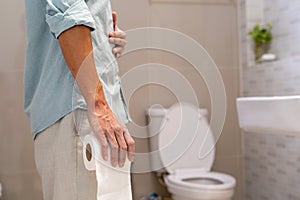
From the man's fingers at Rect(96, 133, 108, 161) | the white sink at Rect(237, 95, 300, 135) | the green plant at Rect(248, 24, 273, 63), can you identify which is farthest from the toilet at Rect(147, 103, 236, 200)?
the man's fingers at Rect(96, 133, 108, 161)

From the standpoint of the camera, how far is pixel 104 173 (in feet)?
3.36

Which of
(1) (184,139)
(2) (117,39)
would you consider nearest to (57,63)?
(2) (117,39)

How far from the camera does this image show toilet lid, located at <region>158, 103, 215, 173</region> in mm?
2191

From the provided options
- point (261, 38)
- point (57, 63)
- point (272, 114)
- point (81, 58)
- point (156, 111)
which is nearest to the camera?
point (81, 58)

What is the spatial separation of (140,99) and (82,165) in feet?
4.53

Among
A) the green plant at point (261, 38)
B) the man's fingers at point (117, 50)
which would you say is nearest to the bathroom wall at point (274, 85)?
the green plant at point (261, 38)

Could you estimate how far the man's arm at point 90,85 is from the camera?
3.17ft

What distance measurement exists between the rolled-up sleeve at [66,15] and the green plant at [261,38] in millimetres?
1652

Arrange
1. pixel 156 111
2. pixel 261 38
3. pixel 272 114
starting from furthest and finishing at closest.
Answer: pixel 261 38 < pixel 156 111 < pixel 272 114

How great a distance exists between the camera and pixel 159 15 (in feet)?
7.97

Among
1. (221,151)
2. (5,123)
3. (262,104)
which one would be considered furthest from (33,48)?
(221,151)

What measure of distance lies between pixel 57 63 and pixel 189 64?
1.52 meters

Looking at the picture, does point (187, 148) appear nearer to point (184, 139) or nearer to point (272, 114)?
point (184, 139)

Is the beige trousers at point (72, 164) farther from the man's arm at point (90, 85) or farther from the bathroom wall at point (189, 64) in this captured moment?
the bathroom wall at point (189, 64)
